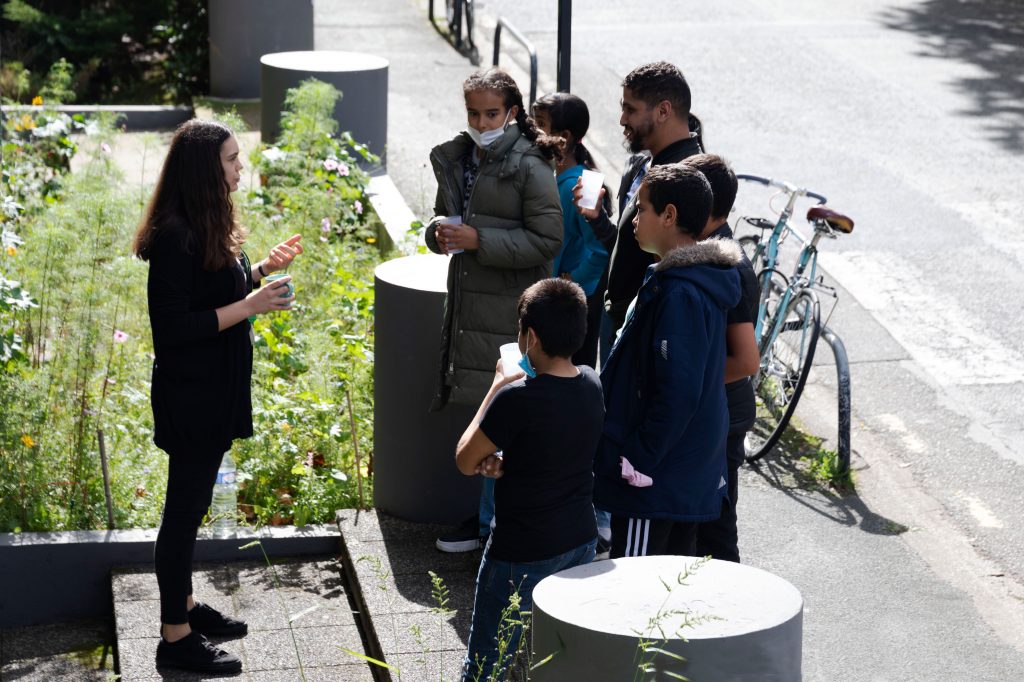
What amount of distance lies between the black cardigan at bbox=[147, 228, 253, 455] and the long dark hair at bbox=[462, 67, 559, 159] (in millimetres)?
1087

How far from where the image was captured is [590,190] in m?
4.74

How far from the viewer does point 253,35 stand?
493 inches

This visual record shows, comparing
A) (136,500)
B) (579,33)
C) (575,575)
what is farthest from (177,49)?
(575,575)

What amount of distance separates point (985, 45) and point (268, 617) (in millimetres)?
13211

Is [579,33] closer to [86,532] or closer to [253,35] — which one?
[253,35]

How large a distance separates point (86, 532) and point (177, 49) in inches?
381

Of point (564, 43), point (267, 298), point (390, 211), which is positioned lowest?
point (390, 211)

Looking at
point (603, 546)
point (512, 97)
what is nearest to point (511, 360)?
point (603, 546)

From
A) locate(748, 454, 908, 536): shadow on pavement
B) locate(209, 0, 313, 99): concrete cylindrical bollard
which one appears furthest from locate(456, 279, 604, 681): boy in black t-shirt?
locate(209, 0, 313, 99): concrete cylindrical bollard

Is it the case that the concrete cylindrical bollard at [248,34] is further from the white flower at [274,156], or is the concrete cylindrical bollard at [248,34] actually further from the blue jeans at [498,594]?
the blue jeans at [498,594]

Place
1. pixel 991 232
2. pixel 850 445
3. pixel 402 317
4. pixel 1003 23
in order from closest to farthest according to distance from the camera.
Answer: pixel 402 317 → pixel 850 445 → pixel 991 232 → pixel 1003 23

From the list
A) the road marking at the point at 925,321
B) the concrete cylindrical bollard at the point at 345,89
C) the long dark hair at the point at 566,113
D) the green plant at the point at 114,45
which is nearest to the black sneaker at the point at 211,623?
the long dark hair at the point at 566,113

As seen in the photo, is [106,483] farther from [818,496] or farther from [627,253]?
[818,496]

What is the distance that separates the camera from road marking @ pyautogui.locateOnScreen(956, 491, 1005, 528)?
5.87m
